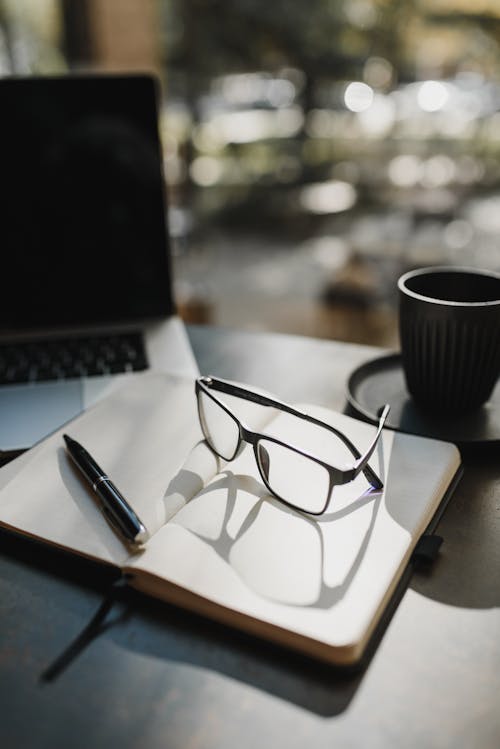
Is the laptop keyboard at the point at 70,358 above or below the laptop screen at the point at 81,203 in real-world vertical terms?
below

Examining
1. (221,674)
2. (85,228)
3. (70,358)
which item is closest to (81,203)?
(85,228)

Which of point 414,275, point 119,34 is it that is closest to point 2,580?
point 414,275

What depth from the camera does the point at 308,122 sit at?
181 inches

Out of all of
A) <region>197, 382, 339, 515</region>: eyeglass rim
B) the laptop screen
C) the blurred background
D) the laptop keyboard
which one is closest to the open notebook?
<region>197, 382, 339, 515</region>: eyeglass rim

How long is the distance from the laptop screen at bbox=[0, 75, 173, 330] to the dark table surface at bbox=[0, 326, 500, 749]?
1.34 feet

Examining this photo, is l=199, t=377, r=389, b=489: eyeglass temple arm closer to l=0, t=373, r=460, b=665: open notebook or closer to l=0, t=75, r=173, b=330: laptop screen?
l=0, t=373, r=460, b=665: open notebook

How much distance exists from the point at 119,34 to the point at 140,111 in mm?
3112

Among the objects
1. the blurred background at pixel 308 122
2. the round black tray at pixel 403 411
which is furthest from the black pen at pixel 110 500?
the blurred background at pixel 308 122

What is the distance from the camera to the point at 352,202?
477cm

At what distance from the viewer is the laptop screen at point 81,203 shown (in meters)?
0.72

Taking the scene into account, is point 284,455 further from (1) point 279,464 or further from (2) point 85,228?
(2) point 85,228

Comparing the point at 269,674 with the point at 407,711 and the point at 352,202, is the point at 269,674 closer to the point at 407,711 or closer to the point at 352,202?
the point at 407,711

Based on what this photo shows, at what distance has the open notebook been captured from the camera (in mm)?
350

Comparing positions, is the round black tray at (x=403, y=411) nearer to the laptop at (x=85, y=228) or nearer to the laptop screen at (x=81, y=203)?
the laptop at (x=85, y=228)
